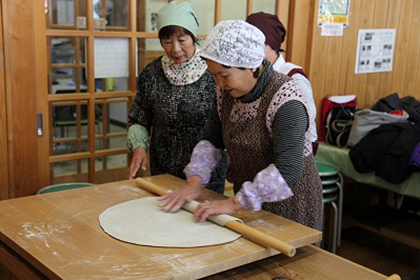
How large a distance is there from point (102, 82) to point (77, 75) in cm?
Answer: 14

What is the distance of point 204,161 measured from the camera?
70.3 inches

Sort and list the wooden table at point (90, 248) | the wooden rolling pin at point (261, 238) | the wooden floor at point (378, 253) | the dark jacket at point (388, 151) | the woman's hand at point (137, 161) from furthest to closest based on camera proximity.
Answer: the wooden floor at point (378, 253) → the dark jacket at point (388, 151) → the woman's hand at point (137, 161) → the wooden rolling pin at point (261, 238) → the wooden table at point (90, 248)

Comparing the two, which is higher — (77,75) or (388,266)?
(77,75)

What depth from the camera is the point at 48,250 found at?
1276 mm

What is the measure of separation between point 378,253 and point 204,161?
2240mm

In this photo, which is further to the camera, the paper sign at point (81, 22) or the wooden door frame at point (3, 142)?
the paper sign at point (81, 22)

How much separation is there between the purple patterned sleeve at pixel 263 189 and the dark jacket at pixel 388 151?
1.75 meters

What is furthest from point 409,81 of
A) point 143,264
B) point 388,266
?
point 143,264

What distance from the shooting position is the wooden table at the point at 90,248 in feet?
3.91

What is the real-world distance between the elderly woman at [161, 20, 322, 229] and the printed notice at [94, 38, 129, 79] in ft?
3.10

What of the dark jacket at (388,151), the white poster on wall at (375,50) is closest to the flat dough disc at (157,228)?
the dark jacket at (388,151)

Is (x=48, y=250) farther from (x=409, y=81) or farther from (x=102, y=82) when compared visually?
(x=409, y=81)

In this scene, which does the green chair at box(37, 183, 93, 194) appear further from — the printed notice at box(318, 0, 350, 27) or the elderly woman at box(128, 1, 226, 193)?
the printed notice at box(318, 0, 350, 27)

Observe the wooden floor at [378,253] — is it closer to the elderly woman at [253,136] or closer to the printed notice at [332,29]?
the printed notice at [332,29]
